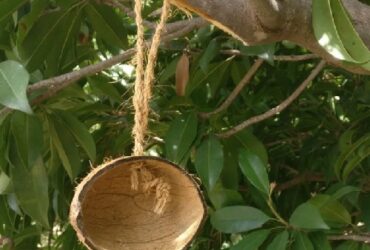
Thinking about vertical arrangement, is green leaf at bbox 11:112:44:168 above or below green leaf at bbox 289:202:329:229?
above

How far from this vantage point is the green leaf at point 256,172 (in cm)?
107

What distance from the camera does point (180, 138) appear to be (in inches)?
43.0

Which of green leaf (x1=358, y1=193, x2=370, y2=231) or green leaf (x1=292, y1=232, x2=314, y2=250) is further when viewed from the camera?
green leaf (x1=358, y1=193, x2=370, y2=231)

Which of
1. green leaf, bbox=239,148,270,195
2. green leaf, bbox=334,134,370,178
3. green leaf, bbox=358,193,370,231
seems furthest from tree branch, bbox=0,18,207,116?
green leaf, bbox=358,193,370,231

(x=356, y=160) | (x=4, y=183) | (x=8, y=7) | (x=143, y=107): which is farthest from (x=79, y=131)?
(x=356, y=160)

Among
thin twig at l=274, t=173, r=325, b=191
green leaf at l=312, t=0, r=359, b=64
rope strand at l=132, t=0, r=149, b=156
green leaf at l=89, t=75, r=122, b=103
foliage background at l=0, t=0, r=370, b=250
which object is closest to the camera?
green leaf at l=312, t=0, r=359, b=64

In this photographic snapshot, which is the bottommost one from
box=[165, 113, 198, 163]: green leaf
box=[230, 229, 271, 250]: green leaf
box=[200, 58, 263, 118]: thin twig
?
box=[230, 229, 271, 250]: green leaf

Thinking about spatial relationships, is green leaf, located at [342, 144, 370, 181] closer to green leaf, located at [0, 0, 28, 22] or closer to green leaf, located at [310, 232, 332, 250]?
green leaf, located at [310, 232, 332, 250]

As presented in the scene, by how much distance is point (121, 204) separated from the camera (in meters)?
0.89

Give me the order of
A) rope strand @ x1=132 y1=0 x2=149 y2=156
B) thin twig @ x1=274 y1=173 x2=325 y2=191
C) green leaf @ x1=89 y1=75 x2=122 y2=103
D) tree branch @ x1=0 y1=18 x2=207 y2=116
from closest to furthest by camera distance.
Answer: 1. rope strand @ x1=132 y1=0 x2=149 y2=156
2. tree branch @ x1=0 y1=18 x2=207 y2=116
3. green leaf @ x1=89 y1=75 x2=122 y2=103
4. thin twig @ x1=274 y1=173 x2=325 y2=191

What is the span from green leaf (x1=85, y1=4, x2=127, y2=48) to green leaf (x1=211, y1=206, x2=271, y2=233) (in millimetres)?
360

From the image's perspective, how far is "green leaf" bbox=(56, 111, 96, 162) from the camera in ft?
3.72

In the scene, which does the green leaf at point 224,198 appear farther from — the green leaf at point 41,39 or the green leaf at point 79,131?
the green leaf at point 41,39

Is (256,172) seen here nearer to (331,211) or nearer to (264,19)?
(331,211)
